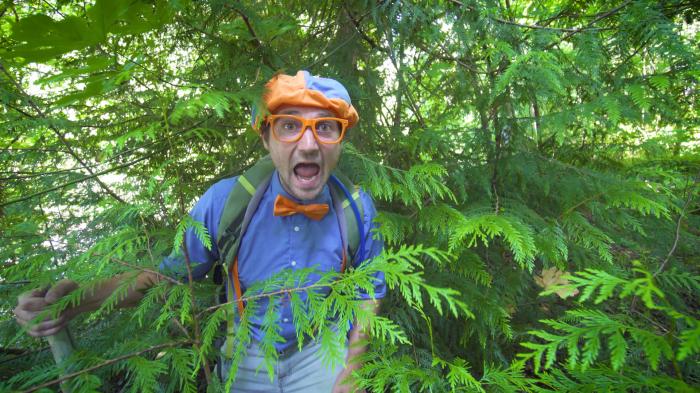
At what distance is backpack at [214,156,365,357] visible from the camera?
6.48 ft

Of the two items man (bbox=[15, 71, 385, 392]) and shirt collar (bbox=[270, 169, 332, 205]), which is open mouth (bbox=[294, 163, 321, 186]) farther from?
shirt collar (bbox=[270, 169, 332, 205])

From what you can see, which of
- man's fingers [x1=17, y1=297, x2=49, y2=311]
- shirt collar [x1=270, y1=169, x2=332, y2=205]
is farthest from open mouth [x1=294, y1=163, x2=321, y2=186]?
man's fingers [x1=17, y1=297, x2=49, y2=311]

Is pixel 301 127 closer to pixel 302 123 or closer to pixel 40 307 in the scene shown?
pixel 302 123

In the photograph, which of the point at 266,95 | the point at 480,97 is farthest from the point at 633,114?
the point at 266,95

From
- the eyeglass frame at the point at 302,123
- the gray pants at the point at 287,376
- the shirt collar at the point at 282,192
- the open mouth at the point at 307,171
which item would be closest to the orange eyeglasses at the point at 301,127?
the eyeglass frame at the point at 302,123

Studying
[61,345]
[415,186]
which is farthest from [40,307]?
[415,186]

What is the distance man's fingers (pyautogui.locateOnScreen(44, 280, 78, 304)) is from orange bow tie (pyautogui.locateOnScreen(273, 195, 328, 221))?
3.27ft

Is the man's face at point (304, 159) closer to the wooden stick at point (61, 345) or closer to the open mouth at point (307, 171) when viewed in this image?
the open mouth at point (307, 171)

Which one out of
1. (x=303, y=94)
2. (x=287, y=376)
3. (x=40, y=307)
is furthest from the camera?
(x=287, y=376)

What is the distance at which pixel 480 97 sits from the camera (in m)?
2.48

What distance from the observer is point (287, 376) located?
224 cm

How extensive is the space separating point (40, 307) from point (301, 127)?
145cm

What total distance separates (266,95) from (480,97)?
5.23 feet

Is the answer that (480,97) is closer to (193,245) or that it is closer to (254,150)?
(254,150)
